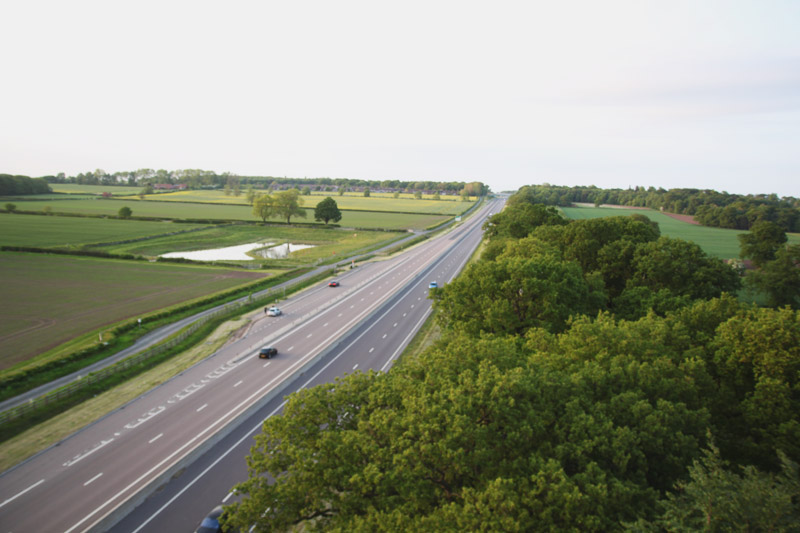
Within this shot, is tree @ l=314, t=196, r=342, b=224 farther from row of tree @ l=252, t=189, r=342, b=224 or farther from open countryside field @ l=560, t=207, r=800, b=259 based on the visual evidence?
open countryside field @ l=560, t=207, r=800, b=259

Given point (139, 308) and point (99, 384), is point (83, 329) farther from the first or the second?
point (99, 384)

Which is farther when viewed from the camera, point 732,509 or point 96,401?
point 96,401

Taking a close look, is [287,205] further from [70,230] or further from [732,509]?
[732,509]

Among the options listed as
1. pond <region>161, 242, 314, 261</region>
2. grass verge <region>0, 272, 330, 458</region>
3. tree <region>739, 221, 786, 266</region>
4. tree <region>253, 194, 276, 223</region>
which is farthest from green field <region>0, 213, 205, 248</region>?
tree <region>739, 221, 786, 266</region>

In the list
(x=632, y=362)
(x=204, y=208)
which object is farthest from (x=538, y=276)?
(x=204, y=208)

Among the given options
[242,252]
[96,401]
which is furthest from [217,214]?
[96,401]

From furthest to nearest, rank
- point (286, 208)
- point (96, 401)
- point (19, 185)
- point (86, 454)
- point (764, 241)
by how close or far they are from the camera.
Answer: point (19, 185) < point (286, 208) < point (764, 241) < point (96, 401) < point (86, 454)

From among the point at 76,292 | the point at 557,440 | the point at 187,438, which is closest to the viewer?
the point at 557,440

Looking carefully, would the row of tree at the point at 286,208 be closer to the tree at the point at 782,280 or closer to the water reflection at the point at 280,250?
the water reflection at the point at 280,250

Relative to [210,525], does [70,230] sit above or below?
above
